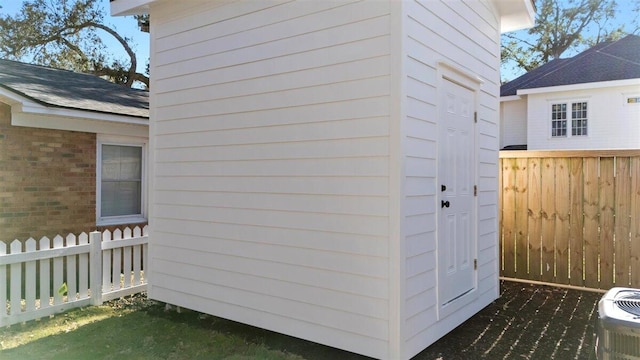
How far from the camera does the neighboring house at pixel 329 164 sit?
311 centimetres

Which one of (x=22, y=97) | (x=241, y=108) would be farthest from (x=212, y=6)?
(x=22, y=97)

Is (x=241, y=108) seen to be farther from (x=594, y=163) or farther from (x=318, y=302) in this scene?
(x=594, y=163)

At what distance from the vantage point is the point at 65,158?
19.1 feet

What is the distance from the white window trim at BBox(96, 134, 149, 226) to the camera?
6.20 meters

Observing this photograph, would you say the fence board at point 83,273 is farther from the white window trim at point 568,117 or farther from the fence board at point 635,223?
the white window trim at point 568,117

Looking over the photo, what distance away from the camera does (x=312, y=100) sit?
3.46 m

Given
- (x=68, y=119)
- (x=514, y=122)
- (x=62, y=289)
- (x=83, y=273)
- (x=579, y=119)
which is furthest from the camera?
(x=514, y=122)

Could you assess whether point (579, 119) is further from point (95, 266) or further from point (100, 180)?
point (95, 266)

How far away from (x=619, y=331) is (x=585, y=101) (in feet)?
44.3

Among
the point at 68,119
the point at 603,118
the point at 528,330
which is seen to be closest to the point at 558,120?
the point at 603,118

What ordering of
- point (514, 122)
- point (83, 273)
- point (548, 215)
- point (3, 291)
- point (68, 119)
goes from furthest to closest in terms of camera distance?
point (514, 122)
point (68, 119)
point (548, 215)
point (83, 273)
point (3, 291)

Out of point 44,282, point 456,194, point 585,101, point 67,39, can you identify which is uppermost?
point 67,39

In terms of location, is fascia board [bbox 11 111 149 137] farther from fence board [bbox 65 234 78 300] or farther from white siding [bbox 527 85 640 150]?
white siding [bbox 527 85 640 150]

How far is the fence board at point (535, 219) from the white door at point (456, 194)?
1582 mm
